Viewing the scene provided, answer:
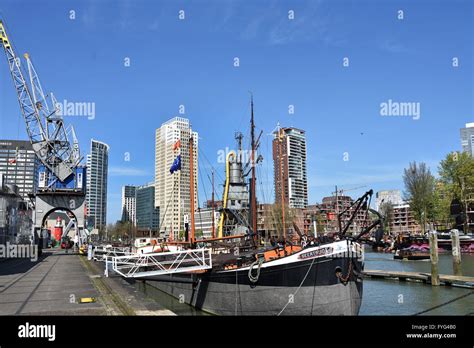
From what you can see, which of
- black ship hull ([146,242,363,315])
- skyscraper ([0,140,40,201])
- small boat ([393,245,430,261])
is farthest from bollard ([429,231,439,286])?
skyscraper ([0,140,40,201])

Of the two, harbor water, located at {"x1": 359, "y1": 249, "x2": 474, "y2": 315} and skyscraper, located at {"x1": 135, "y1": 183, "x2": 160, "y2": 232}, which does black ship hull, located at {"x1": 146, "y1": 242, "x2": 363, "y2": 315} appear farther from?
skyscraper, located at {"x1": 135, "y1": 183, "x2": 160, "y2": 232}

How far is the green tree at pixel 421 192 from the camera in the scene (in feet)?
290

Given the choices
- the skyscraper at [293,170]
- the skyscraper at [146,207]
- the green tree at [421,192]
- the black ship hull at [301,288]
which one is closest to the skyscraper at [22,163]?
the skyscraper at [146,207]

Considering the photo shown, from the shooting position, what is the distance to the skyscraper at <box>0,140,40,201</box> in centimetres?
16557

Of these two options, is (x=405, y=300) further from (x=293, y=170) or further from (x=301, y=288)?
(x=293, y=170)

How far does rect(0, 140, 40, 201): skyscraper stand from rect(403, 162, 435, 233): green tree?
13985cm

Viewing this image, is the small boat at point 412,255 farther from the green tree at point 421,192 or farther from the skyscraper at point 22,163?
the skyscraper at point 22,163

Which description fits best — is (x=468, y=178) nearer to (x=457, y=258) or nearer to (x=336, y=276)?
(x=457, y=258)

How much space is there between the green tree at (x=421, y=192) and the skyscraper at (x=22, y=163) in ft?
459

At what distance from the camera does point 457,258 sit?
121ft

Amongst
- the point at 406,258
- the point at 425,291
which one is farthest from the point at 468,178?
the point at 425,291

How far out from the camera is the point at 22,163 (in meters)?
176

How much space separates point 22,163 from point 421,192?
163794 mm
